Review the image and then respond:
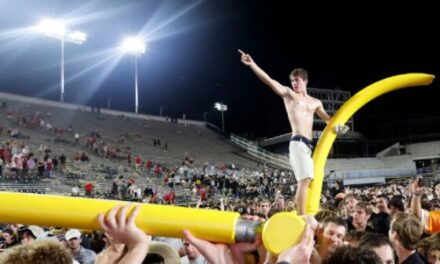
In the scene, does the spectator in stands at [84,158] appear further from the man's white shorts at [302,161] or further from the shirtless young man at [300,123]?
the man's white shorts at [302,161]

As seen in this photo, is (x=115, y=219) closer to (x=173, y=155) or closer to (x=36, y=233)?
(x=36, y=233)

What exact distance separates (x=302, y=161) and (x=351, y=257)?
352 cm

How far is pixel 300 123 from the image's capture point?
5.34m

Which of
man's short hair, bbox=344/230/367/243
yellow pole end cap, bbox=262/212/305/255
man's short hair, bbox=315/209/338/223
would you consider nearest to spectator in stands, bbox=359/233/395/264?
man's short hair, bbox=344/230/367/243

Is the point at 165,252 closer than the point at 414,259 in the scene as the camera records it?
Yes

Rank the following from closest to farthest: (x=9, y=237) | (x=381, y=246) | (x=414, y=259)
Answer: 1. (x=381, y=246)
2. (x=414, y=259)
3. (x=9, y=237)

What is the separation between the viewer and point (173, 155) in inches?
1319

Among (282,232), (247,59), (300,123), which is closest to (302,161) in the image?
(300,123)

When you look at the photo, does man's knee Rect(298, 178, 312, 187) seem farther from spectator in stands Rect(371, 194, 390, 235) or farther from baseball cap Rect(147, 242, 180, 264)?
baseball cap Rect(147, 242, 180, 264)

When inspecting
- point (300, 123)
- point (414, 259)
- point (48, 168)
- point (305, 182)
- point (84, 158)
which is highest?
point (84, 158)

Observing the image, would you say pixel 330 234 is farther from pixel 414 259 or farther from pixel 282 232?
pixel 282 232

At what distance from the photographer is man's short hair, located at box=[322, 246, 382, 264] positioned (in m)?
1.54

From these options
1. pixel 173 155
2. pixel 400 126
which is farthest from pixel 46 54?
pixel 400 126

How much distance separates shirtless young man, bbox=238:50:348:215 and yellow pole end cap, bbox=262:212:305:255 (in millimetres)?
3721
